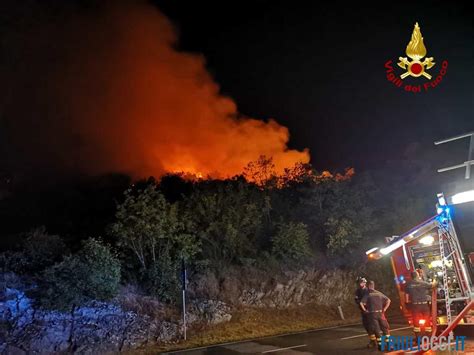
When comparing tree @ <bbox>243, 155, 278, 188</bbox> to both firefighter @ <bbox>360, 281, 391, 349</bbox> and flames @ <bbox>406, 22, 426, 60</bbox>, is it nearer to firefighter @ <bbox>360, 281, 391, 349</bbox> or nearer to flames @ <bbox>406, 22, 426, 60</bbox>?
flames @ <bbox>406, 22, 426, 60</bbox>

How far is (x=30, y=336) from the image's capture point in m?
11.7

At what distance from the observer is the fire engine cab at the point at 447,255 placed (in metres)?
6.23

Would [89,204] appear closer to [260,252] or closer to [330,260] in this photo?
[260,252]

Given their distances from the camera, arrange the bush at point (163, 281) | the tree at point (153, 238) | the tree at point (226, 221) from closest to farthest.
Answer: the bush at point (163, 281), the tree at point (153, 238), the tree at point (226, 221)

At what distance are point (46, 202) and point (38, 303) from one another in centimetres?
1732

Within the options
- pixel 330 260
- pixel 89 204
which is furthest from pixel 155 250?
pixel 89 204

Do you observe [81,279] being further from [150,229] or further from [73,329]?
[150,229]

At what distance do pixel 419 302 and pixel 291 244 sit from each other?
1130 centimetres

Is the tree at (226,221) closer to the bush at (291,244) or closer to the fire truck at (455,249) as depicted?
the bush at (291,244)

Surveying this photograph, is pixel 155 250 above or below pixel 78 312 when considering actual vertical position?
above

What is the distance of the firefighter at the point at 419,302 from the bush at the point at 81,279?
971 centimetres

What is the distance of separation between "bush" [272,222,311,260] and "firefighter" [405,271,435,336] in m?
11.0

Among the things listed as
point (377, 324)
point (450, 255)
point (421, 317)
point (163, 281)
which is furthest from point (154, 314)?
point (450, 255)

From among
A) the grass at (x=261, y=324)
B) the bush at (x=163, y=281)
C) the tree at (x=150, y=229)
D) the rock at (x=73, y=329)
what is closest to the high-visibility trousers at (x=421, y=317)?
the grass at (x=261, y=324)
